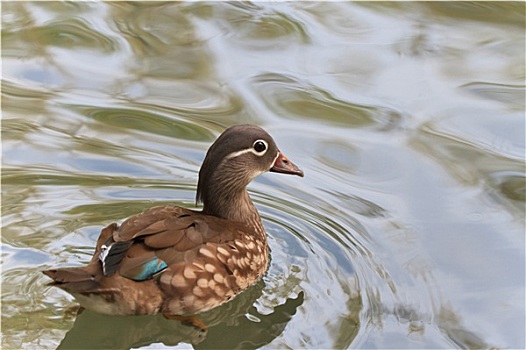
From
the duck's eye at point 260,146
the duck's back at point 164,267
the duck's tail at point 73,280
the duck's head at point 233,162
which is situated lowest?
the duck's tail at point 73,280

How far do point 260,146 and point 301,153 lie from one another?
48.9 inches

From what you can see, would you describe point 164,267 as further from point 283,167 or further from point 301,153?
point 301,153

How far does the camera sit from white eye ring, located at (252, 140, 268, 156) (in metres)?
5.48

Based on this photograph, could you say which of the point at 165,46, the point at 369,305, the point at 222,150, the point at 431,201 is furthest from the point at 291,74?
the point at 369,305

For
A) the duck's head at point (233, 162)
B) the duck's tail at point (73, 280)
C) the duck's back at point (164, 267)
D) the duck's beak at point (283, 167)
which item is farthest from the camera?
the duck's beak at point (283, 167)

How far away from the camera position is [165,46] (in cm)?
803

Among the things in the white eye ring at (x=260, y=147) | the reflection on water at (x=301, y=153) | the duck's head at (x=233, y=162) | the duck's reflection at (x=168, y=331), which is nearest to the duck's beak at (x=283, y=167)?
the duck's head at (x=233, y=162)

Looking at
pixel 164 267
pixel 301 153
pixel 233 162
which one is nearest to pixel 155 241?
pixel 164 267

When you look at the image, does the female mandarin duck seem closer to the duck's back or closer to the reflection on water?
the duck's back

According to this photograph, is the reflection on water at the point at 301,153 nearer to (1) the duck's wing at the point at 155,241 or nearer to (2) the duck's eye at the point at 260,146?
(1) the duck's wing at the point at 155,241

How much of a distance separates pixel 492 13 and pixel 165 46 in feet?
8.82

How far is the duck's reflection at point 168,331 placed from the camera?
491 cm

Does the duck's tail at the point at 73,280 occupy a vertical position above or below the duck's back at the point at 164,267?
below

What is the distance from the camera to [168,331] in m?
4.98
